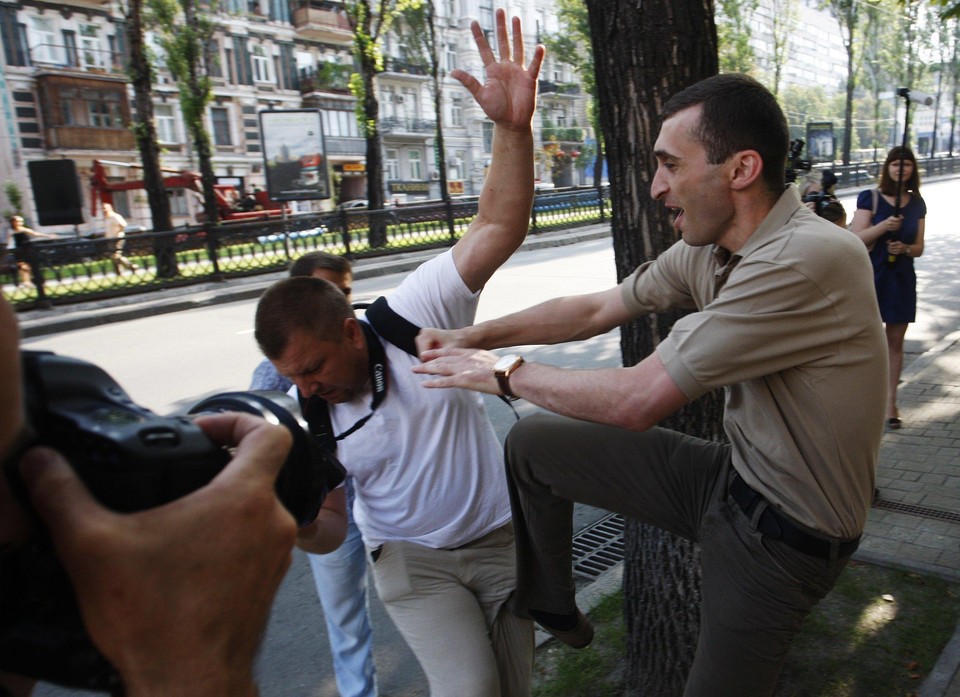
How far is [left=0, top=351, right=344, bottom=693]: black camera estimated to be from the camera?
822 mm

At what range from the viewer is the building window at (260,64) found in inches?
1823

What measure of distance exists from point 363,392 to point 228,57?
47477mm

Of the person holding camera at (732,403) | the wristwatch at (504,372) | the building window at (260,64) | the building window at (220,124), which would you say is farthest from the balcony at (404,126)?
the wristwatch at (504,372)

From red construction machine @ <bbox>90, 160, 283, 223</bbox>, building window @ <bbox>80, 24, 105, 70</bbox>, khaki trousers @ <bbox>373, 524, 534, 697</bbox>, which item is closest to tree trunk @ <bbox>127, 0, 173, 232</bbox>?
red construction machine @ <bbox>90, 160, 283, 223</bbox>

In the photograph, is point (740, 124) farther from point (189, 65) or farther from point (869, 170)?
point (869, 170)

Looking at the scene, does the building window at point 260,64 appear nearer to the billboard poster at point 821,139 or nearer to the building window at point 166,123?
the building window at point 166,123

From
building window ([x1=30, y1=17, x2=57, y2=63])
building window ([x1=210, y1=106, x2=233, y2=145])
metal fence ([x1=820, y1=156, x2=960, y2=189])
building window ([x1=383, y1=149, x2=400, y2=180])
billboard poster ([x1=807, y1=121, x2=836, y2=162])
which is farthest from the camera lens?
building window ([x1=383, y1=149, x2=400, y2=180])

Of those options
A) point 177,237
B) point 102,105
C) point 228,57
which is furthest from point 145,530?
point 228,57

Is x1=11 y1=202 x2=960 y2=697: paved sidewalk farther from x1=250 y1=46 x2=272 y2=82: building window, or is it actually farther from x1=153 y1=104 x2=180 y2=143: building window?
x1=250 y1=46 x2=272 y2=82: building window

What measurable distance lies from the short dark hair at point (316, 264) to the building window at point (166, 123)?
42.4 m

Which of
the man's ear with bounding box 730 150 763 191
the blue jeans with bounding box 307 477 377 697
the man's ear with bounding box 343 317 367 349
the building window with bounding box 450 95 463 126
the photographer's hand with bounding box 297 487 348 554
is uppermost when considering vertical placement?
the building window with bounding box 450 95 463 126

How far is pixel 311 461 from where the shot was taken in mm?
1228

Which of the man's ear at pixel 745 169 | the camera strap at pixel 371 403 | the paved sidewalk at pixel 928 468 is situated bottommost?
the paved sidewalk at pixel 928 468

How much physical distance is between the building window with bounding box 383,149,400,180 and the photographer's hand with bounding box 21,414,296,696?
54620mm
